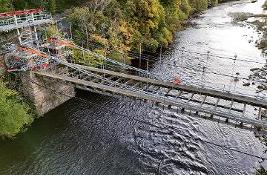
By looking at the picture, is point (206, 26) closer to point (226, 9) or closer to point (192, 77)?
point (226, 9)

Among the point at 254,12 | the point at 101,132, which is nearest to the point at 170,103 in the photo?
the point at 101,132

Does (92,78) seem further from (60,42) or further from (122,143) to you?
(122,143)

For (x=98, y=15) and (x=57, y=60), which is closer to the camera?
(x=57, y=60)

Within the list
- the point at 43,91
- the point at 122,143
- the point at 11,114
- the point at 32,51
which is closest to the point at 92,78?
the point at 43,91

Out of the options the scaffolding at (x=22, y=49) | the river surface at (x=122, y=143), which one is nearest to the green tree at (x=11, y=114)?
the river surface at (x=122, y=143)

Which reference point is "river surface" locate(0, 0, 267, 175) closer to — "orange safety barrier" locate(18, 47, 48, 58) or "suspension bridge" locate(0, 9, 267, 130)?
"suspension bridge" locate(0, 9, 267, 130)

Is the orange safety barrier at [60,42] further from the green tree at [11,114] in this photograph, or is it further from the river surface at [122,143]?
the green tree at [11,114]

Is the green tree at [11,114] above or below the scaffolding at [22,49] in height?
below
